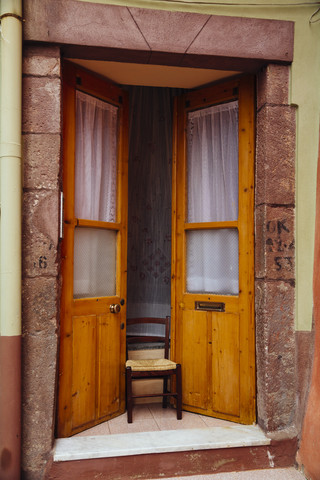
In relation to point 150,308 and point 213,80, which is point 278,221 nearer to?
point 213,80

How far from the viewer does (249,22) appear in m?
3.04

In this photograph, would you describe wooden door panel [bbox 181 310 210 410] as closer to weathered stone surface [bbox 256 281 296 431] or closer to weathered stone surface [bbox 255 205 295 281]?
weathered stone surface [bbox 256 281 296 431]

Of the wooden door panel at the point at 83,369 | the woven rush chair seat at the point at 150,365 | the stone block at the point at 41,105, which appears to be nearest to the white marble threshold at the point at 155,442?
the wooden door panel at the point at 83,369

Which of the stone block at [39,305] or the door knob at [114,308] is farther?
the door knob at [114,308]

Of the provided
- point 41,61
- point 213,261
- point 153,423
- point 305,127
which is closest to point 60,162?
point 41,61

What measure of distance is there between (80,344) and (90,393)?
0.39 m

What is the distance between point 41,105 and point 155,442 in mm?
2319

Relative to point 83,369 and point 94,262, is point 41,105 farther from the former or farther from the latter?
point 83,369

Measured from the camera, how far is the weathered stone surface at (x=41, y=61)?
2.84 m

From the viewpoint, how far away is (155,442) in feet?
9.74

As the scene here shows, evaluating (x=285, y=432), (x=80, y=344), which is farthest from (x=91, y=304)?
(x=285, y=432)

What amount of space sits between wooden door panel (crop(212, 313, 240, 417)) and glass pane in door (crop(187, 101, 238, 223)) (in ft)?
2.66

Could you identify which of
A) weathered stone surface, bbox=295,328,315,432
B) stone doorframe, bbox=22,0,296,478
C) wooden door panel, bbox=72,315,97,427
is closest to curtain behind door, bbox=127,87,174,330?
wooden door panel, bbox=72,315,97,427

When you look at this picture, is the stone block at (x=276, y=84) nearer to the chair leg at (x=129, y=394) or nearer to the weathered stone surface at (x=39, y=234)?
the weathered stone surface at (x=39, y=234)
